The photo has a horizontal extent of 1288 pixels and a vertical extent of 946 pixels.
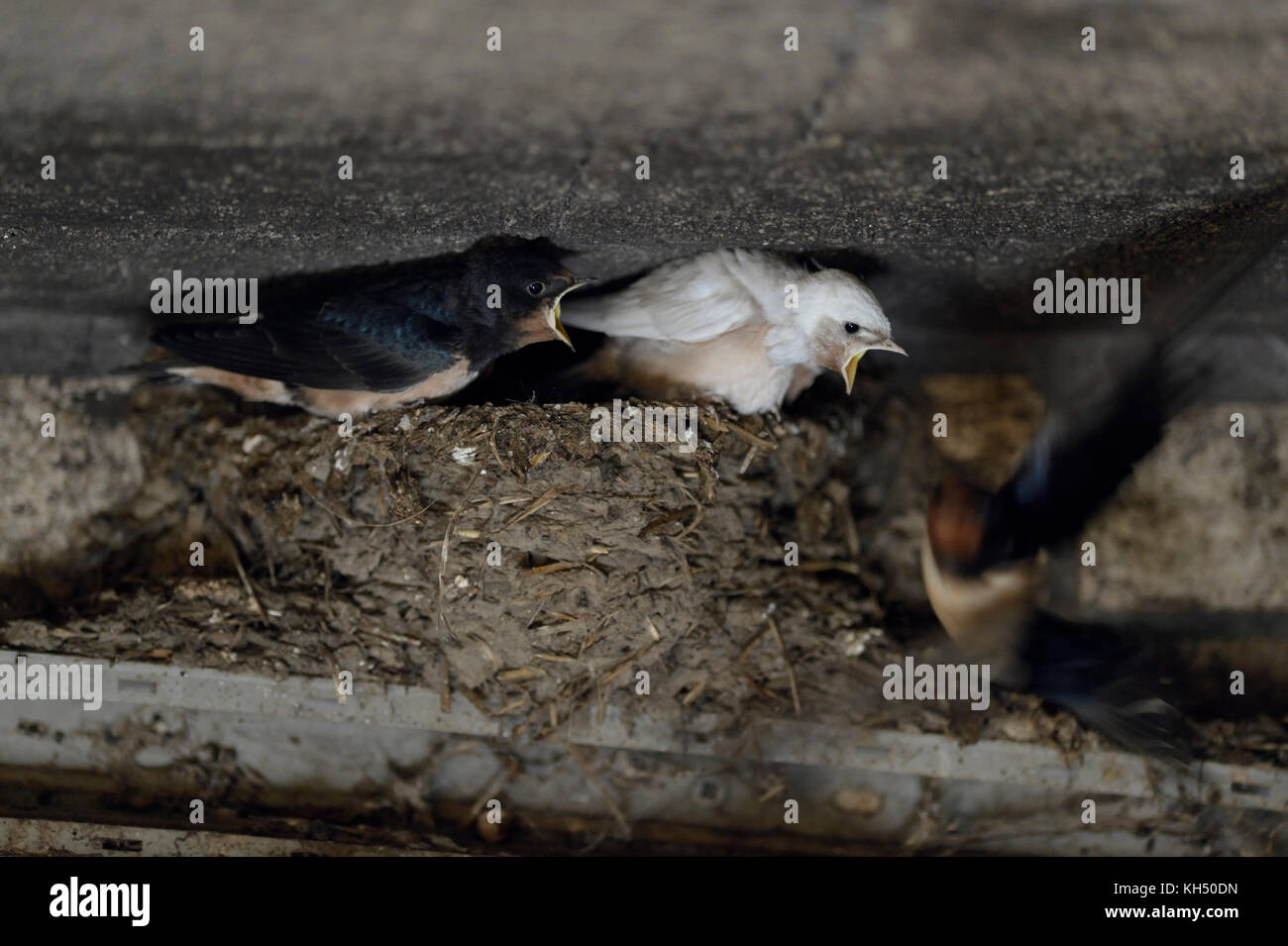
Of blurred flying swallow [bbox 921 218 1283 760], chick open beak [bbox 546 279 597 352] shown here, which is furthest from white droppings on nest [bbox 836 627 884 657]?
chick open beak [bbox 546 279 597 352]

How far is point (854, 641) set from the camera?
2.48m

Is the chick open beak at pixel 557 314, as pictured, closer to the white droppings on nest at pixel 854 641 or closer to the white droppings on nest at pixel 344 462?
the white droppings on nest at pixel 344 462

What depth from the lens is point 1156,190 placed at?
1.75 meters

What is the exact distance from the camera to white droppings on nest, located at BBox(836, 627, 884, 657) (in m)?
2.47

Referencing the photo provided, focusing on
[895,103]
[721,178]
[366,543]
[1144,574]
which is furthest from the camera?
[1144,574]

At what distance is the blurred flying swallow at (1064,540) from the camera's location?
2271 millimetres

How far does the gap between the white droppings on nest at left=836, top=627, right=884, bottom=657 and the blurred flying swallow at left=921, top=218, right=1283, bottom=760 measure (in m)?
0.21

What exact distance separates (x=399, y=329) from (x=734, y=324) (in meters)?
0.77

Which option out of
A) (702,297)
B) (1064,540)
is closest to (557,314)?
(702,297)

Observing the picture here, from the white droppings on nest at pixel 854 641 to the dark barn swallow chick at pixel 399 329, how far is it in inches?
41.0

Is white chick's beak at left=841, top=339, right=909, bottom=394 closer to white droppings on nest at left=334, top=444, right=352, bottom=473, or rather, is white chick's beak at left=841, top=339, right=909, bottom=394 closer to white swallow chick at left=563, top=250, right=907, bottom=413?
white swallow chick at left=563, top=250, right=907, bottom=413

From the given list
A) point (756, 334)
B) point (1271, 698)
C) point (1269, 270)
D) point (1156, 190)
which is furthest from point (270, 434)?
point (1271, 698)
